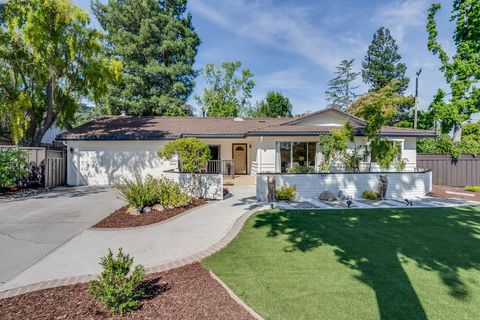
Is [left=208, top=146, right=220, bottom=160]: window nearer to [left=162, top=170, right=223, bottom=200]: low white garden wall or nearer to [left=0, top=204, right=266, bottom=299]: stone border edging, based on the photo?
[left=162, top=170, right=223, bottom=200]: low white garden wall

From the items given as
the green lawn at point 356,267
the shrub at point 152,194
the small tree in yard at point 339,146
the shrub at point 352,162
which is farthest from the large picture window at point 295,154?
the green lawn at point 356,267

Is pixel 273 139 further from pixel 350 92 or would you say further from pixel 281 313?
pixel 350 92

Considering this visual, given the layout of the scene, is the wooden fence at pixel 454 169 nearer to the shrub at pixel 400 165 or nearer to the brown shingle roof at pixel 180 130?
the brown shingle roof at pixel 180 130

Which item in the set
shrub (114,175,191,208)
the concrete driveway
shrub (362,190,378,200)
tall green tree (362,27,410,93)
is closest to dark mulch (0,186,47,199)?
the concrete driveway

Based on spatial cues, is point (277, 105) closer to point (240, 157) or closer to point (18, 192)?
point (240, 157)

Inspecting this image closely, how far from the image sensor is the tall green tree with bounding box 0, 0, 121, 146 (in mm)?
13328

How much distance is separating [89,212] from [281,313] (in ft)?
25.2

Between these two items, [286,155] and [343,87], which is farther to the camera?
[343,87]

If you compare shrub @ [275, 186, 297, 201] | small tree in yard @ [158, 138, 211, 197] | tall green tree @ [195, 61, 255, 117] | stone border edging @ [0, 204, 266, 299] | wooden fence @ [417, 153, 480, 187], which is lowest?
stone border edging @ [0, 204, 266, 299]

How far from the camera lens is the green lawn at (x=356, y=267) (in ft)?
10.8

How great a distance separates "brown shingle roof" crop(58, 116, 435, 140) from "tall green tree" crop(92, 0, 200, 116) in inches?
317

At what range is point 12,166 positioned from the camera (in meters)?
12.2

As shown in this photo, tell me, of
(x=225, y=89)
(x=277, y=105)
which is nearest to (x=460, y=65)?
(x=277, y=105)

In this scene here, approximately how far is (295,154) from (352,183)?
474 centimetres
